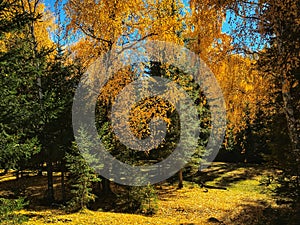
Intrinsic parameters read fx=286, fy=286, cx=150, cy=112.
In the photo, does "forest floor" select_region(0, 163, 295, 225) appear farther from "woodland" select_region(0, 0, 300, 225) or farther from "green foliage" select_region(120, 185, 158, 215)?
"green foliage" select_region(120, 185, 158, 215)

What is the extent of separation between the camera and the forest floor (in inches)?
377

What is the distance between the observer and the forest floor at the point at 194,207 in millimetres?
9586

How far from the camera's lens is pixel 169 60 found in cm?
1073

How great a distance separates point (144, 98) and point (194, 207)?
5673 millimetres

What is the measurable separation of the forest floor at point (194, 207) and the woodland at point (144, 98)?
0.05m

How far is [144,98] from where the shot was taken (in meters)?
10.5

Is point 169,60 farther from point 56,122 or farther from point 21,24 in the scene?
point 56,122

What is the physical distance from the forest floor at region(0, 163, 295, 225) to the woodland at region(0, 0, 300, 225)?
2.0 inches

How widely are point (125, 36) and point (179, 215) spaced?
724 centimetres

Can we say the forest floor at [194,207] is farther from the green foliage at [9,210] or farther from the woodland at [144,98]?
the green foliage at [9,210]

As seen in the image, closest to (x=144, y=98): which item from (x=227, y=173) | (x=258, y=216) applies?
(x=258, y=216)

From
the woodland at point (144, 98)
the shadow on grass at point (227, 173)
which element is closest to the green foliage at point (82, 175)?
the woodland at point (144, 98)

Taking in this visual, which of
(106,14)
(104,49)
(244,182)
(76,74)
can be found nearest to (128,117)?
(104,49)

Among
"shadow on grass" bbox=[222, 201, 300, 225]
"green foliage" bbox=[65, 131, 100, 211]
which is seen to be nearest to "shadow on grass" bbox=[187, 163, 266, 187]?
"shadow on grass" bbox=[222, 201, 300, 225]
